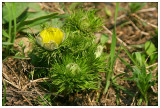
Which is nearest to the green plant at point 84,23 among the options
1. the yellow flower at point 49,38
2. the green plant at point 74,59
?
the green plant at point 74,59

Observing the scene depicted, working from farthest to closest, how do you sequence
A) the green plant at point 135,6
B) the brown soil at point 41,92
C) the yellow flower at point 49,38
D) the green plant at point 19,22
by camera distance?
the green plant at point 135,6 < the green plant at point 19,22 < the brown soil at point 41,92 < the yellow flower at point 49,38

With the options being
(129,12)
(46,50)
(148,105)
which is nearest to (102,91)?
(148,105)

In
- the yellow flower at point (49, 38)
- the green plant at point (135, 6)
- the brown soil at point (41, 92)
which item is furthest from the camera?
the green plant at point (135, 6)

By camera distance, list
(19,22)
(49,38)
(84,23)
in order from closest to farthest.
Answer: (49,38), (84,23), (19,22)

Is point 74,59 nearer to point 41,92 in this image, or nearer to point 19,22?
point 41,92

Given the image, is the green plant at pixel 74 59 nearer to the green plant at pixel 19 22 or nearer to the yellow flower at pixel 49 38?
the yellow flower at pixel 49 38

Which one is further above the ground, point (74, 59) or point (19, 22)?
point (19, 22)

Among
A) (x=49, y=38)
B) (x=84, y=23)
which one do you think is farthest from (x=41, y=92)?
(x=84, y=23)

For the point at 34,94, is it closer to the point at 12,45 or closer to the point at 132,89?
the point at 12,45
